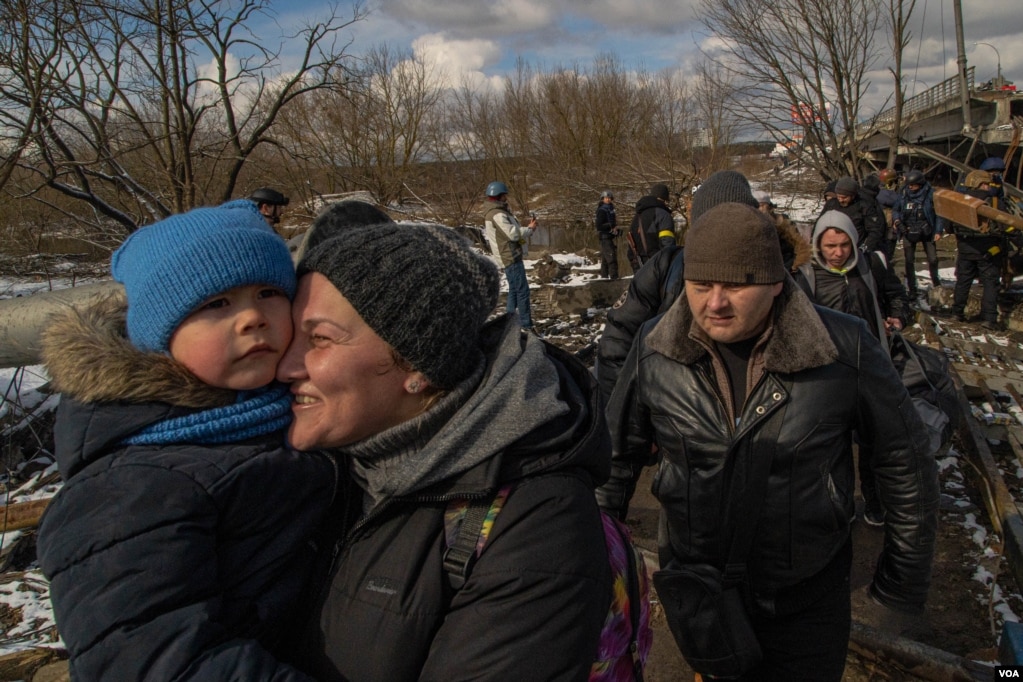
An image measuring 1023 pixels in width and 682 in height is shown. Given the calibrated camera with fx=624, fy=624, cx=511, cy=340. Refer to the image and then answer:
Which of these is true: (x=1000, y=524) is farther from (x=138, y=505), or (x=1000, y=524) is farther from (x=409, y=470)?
(x=138, y=505)

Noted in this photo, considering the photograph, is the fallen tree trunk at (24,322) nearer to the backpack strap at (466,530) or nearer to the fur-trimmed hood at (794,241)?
the backpack strap at (466,530)

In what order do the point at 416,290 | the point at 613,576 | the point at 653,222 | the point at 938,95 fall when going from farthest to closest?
the point at 938,95
the point at 653,222
the point at 613,576
the point at 416,290

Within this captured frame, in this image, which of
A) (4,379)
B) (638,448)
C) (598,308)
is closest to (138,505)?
(638,448)

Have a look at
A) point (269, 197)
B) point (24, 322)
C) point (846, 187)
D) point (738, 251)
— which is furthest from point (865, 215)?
point (24, 322)

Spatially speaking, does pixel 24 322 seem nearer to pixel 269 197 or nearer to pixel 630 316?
pixel 630 316

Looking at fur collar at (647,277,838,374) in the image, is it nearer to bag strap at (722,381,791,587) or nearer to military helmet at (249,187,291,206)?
bag strap at (722,381,791,587)

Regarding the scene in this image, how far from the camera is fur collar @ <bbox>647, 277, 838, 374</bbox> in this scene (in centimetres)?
182

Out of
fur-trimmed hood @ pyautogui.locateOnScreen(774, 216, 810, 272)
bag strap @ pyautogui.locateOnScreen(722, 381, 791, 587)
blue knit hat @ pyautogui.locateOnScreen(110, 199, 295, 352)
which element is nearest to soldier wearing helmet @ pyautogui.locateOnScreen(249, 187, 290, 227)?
fur-trimmed hood @ pyautogui.locateOnScreen(774, 216, 810, 272)

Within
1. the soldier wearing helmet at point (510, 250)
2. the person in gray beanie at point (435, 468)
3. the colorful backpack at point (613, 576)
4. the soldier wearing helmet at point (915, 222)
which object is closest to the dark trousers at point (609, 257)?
the soldier wearing helmet at point (510, 250)

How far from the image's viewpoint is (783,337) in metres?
1.87

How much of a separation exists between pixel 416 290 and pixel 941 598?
3552mm

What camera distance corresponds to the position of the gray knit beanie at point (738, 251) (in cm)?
189

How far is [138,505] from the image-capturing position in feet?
3.07

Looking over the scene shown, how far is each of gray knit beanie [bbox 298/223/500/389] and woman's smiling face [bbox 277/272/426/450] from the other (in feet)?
0.10
